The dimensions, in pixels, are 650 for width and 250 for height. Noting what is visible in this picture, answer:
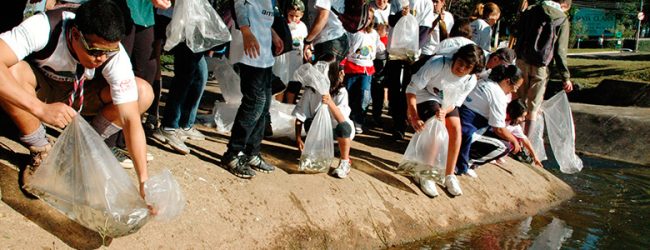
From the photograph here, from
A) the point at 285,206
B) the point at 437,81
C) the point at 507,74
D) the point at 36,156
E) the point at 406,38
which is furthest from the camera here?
the point at 406,38

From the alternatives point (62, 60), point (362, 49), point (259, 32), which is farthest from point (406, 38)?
point (62, 60)

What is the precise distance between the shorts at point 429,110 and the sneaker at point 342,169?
74 centimetres

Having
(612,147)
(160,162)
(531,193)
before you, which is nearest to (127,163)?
(160,162)

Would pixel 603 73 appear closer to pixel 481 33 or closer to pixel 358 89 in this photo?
pixel 481 33

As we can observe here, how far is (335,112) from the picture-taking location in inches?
197

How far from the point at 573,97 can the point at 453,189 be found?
31.0 ft

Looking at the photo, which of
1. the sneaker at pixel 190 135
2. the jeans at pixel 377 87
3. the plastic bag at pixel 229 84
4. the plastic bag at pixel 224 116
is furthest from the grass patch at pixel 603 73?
the sneaker at pixel 190 135

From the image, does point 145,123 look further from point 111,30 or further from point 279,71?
point 111,30

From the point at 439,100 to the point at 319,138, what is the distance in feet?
3.37

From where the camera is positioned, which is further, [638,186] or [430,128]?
[638,186]

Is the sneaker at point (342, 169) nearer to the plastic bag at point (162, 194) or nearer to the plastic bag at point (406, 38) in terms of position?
the plastic bag at point (162, 194)

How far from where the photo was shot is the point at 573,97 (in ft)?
45.5

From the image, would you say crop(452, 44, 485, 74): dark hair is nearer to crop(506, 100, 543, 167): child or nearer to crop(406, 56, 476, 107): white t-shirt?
crop(406, 56, 476, 107): white t-shirt

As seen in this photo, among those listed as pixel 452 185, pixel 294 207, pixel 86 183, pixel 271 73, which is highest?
pixel 271 73
